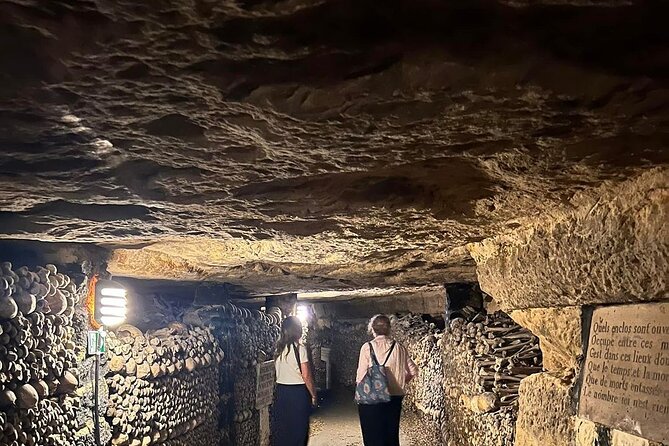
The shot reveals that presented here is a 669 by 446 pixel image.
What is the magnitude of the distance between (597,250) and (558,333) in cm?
65

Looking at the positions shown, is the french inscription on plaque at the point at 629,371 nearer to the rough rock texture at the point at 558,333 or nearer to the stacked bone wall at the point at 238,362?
the rough rock texture at the point at 558,333

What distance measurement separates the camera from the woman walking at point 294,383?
14.7 feet

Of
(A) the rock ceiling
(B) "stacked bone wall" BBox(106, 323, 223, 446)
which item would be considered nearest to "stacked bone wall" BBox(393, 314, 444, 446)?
(B) "stacked bone wall" BBox(106, 323, 223, 446)

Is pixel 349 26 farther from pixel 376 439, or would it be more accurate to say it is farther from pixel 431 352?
pixel 431 352

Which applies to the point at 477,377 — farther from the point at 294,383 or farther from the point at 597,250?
the point at 597,250

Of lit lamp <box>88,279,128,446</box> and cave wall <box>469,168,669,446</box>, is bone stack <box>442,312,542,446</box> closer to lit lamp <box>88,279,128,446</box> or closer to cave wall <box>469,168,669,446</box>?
cave wall <box>469,168,669,446</box>

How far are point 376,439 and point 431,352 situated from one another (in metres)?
3.58

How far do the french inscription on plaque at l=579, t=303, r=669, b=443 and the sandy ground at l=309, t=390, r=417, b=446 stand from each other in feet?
17.4

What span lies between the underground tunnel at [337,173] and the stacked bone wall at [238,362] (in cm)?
148

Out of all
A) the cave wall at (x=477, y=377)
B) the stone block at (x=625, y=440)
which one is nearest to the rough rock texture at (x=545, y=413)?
the stone block at (x=625, y=440)

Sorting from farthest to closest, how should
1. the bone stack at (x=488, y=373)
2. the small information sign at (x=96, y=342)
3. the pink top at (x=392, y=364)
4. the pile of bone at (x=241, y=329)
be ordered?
the pile of bone at (x=241, y=329), the bone stack at (x=488, y=373), the pink top at (x=392, y=364), the small information sign at (x=96, y=342)

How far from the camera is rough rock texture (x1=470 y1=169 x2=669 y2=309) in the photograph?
159 centimetres

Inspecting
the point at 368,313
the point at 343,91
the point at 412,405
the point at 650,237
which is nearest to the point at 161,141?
the point at 343,91

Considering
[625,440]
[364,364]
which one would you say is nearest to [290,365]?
[364,364]
